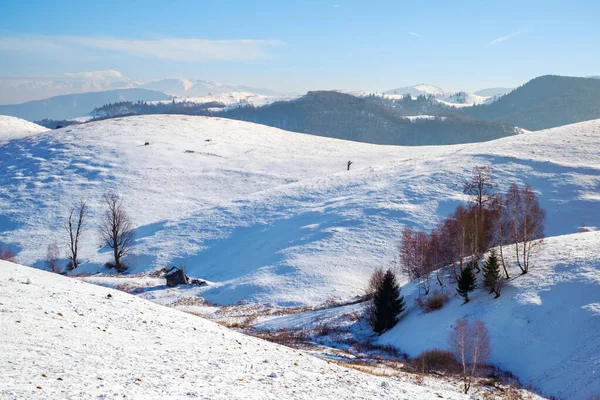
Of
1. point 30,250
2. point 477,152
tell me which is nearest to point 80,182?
point 30,250

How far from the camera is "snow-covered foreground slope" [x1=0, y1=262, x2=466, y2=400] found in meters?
12.0

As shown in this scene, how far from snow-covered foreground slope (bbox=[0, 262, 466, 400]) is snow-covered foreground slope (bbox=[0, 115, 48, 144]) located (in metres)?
116

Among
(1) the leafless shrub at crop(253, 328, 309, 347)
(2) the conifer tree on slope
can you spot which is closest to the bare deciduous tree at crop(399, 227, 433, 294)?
→ (2) the conifer tree on slope

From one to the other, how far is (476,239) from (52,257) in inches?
2102

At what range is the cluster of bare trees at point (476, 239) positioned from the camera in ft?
111

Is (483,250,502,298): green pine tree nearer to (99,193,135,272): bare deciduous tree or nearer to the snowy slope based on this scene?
the snowy slope

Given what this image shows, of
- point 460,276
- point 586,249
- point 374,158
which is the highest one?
point 374,158

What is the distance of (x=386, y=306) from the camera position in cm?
3353

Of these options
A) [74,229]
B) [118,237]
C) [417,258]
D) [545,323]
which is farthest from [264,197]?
[545,323]

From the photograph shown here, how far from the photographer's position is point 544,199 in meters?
59.4

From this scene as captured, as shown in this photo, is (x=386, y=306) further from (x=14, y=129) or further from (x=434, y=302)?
(x=14, y=129)

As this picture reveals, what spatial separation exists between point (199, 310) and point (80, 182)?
54.9 m

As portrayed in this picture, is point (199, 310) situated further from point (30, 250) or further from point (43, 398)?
point (30, 250)

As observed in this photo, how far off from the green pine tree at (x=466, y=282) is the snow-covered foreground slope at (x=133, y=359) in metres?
15.4
